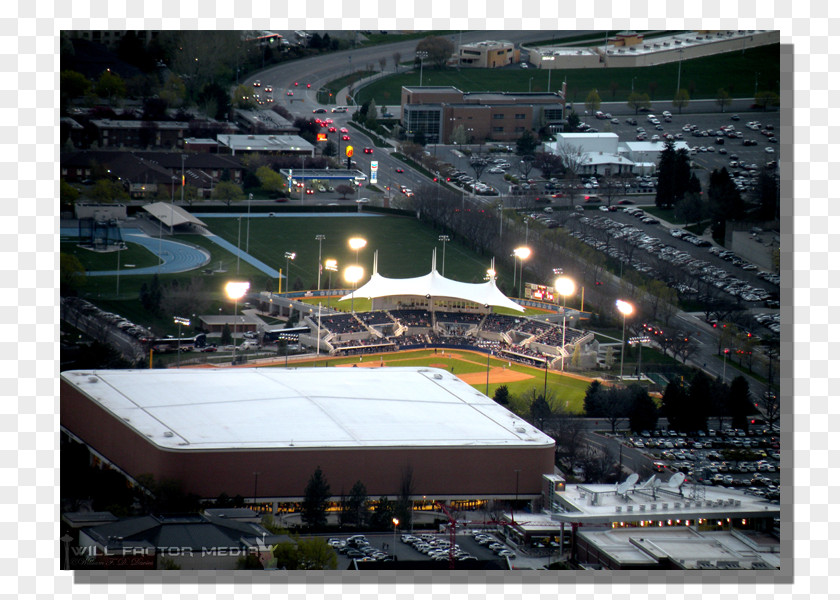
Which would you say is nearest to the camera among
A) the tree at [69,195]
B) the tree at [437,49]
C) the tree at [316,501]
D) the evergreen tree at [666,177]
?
the tree at [316,501]

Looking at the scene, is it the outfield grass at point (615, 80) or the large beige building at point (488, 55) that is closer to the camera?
the outfield grass at point (615, 80)

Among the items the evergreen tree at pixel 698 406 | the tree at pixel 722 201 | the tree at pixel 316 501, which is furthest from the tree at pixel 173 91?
the tree at pixel 316 501

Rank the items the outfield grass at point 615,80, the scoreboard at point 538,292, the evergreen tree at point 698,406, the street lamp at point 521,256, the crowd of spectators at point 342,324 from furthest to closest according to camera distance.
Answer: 1. the street lamp at point 521,256
2. the scoreboard at point 538,292
3. the crowd of spectators at point 342,324
4. the outfield grass at point 615,80
5. the evergreen tree at point 698,406

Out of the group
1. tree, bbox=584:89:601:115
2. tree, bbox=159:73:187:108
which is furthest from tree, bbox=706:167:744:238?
tree, bbox=159:73:187:108

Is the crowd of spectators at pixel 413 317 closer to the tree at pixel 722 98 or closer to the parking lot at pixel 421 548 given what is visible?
the tree at pixel 722 98

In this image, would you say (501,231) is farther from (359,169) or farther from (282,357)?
(282,357)

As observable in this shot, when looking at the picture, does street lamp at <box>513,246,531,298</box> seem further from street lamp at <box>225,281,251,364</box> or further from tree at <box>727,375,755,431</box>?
tree at <box>727,375,755,431</box>

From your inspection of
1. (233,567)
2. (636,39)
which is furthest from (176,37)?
(233,567)
